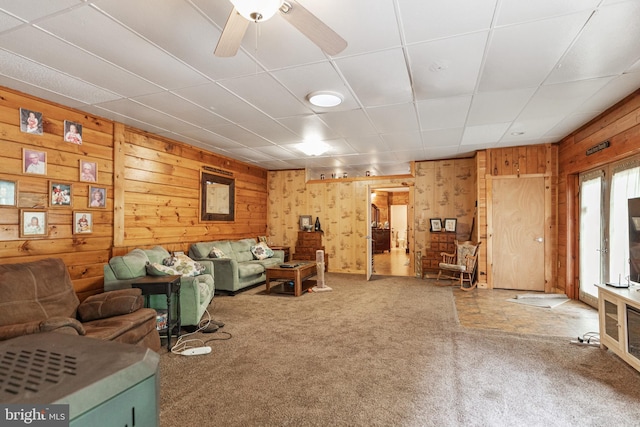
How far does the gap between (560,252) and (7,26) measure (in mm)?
7305

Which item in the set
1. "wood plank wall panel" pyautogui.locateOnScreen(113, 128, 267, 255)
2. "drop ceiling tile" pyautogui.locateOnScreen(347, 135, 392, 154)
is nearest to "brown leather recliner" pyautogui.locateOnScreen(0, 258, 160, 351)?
"wood plank wall panel" pyautogui.locateOnScreen(113, 128, 267, 255)

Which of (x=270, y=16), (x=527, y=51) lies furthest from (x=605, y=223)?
(x=270, y=16)

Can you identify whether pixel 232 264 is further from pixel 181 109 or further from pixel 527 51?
pixel 527 51

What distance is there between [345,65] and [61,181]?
11.1 feet

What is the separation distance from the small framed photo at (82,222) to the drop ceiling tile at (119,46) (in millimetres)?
1950

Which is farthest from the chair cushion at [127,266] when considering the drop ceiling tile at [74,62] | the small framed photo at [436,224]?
the small framed photo at [436,224]

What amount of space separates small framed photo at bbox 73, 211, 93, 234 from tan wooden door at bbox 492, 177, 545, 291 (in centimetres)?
630

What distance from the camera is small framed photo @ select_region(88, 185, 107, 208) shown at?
3977 millimetres

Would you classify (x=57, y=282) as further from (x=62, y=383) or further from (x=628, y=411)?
(x=628, y=411)

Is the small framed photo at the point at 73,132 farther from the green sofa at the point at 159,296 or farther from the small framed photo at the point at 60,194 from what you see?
the green sofa at the point at 159,296

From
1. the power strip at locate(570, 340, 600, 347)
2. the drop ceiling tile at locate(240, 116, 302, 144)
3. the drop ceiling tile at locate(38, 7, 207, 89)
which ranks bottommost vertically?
the power strip at locate(570, 340, 600, 347)

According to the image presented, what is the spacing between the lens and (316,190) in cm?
809

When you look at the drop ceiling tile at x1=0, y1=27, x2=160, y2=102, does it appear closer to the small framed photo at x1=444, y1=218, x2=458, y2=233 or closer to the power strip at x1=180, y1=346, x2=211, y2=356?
the power strip at x1=180, y1=346, x2=211, y2=356

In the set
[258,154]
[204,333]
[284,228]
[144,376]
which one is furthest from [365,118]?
[284,228]
